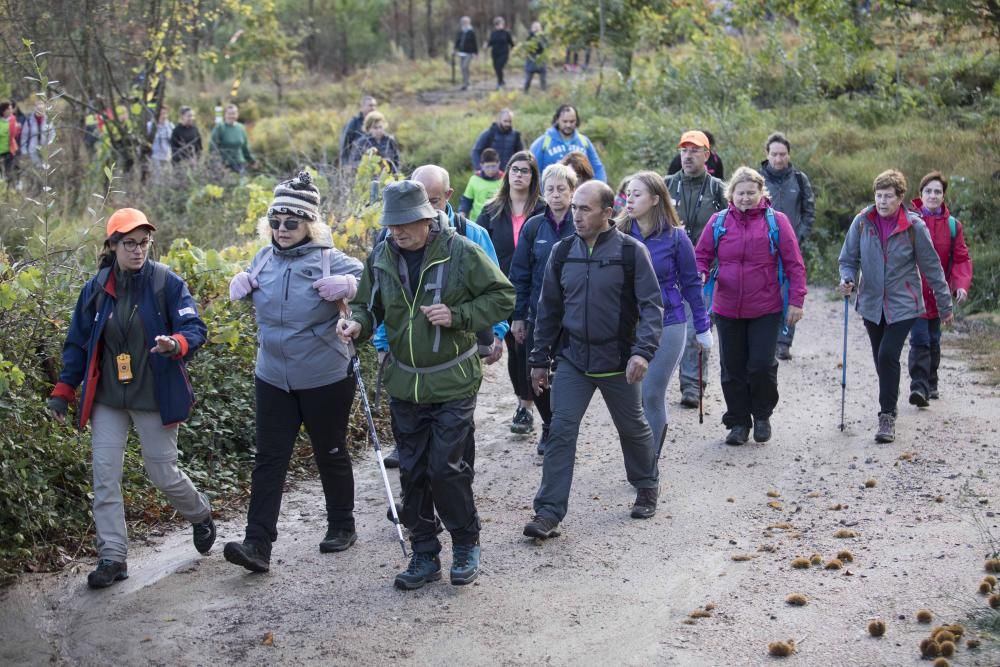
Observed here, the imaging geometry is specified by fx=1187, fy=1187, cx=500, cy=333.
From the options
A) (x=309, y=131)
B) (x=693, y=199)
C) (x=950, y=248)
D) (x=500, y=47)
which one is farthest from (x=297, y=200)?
(x=500, y=47)

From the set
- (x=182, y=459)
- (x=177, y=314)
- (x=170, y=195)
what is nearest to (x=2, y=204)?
(x=170, y=195)

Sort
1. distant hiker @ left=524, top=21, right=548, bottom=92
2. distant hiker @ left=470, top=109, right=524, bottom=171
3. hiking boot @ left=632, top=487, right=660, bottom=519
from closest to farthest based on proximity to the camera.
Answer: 1. hiking boot @ left=632, top=487, right=660, bottom=519
2. distant hiker @ left=470, top=109, right=524, bottom=171
3. distant hiker @ left=524, top=21, right=548, bottom=92

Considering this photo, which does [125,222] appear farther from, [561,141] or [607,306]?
[561,141]

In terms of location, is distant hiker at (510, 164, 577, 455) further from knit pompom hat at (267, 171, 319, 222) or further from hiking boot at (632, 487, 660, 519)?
knit pompom hat at (267, 171, 319, 222)

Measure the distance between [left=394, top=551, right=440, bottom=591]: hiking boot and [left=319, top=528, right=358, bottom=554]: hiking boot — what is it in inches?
24.7

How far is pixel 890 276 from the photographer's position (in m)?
8.95

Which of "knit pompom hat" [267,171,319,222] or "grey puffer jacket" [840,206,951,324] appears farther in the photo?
"grey puffer jacket" [840,206,951,324]

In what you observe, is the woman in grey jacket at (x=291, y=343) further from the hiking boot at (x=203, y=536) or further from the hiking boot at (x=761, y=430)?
the hiking boot at (x=761, y=430)

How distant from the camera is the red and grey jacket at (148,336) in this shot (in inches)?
245

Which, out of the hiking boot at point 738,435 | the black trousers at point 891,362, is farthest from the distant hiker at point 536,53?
the hiking boot at point 738,435

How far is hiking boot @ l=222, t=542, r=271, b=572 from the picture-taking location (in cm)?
623

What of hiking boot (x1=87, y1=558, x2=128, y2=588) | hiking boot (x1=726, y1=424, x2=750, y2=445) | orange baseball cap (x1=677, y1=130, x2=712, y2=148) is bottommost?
hiking boot (x1=726, y1=424, x2=750, y2=445)

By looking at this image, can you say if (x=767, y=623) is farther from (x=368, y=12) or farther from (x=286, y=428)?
(x=368, y=12)

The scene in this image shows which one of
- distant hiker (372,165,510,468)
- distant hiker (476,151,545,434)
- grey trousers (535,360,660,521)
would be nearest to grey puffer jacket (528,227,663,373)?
grey trousers (535,360,660,521)
